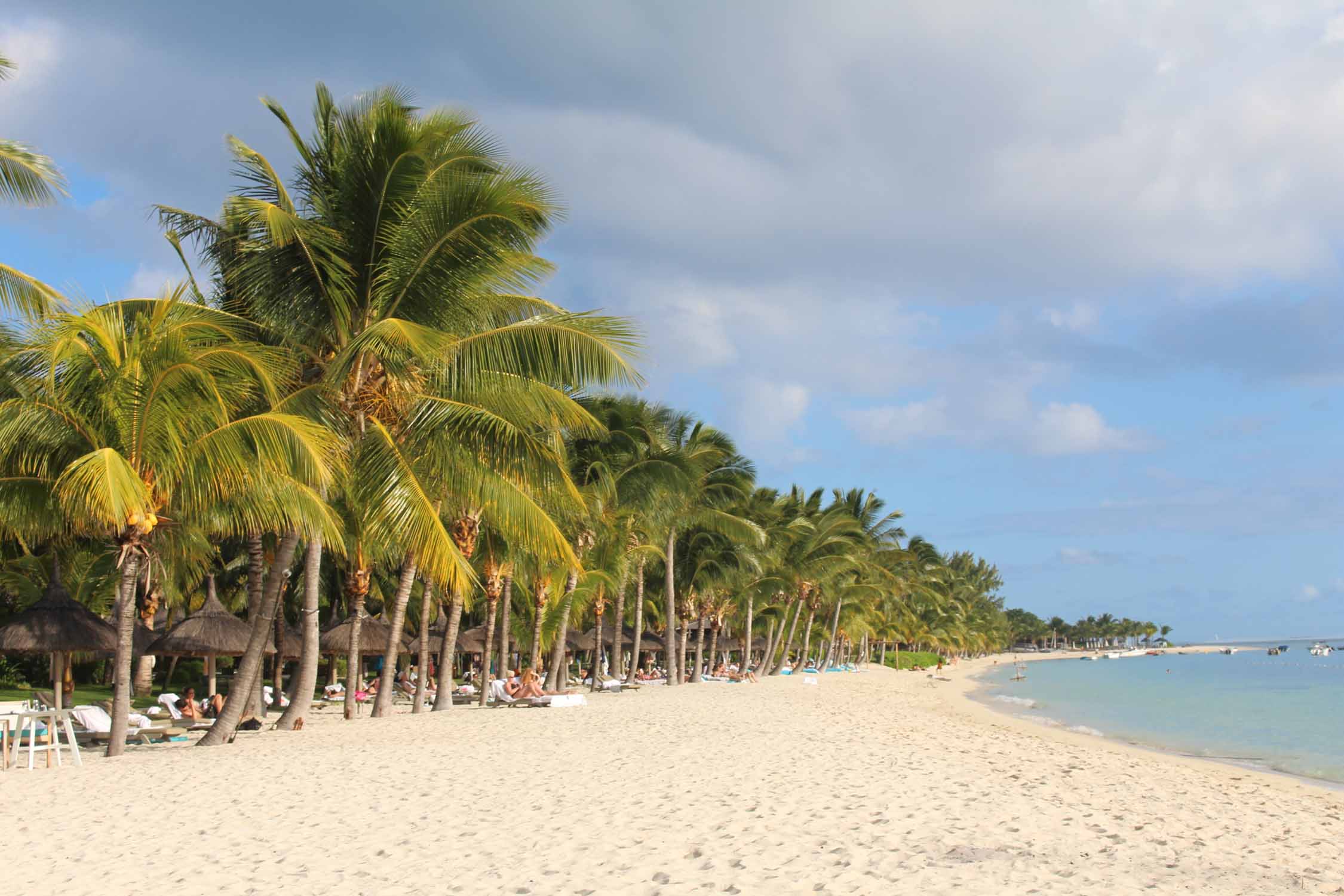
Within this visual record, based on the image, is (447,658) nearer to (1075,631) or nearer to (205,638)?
(205,638)

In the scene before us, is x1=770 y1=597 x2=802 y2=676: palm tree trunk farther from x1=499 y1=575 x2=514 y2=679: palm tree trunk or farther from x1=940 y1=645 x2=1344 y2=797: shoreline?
x1=499 y1=575 x2=514 y2=679: palm tree trunk

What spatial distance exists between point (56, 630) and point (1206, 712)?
31.9 metres

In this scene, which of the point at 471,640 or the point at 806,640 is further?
the point at 806,640

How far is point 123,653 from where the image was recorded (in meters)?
10.4

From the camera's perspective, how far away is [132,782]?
352 inches

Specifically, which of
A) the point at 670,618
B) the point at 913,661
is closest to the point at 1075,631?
the point at 913,661

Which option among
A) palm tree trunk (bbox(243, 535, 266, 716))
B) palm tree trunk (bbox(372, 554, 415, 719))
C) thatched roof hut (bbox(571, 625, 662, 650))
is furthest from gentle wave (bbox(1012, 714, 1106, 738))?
palm tree trunk (bbox(243, 535, 266, 716))

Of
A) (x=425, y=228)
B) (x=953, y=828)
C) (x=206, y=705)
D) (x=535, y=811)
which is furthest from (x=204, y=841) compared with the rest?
(x=206, y=705)

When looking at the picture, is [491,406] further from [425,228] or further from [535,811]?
[535,811]

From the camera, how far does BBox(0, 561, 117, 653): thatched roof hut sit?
1391 centimetres

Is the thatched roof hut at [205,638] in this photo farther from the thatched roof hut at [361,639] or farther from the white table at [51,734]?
the white table at [51,734]

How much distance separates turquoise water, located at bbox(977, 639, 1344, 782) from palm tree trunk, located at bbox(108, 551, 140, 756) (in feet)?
54.8

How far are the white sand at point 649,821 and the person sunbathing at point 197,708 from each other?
9.09ft

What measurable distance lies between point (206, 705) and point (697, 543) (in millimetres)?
18891
